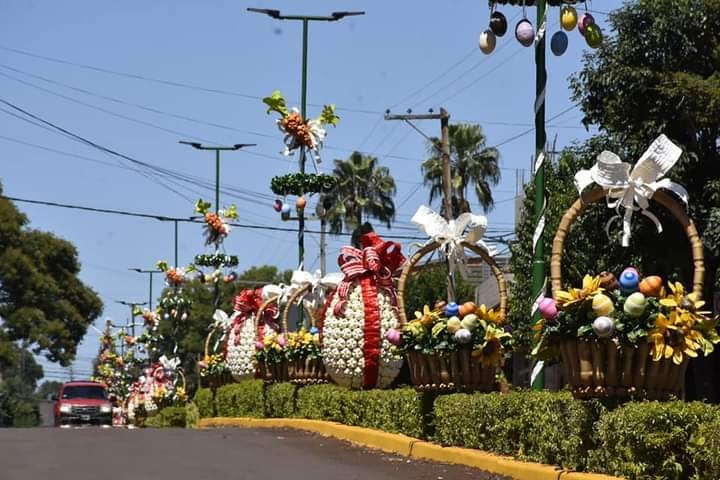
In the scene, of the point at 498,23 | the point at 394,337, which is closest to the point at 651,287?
the point at 498,23

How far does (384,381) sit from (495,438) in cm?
616

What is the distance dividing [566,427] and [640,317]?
50.4 inches

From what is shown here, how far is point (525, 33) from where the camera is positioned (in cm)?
1328

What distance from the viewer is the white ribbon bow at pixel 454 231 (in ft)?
50.2

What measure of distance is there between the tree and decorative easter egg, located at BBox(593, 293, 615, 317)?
55294mm

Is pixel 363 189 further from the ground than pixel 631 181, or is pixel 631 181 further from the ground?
pixel 363 189

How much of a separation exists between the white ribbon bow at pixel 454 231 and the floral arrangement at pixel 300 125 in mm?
10127

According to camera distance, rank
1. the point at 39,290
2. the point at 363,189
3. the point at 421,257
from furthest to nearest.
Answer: the point at 39,290, the point at 363,189, the point at 421,257

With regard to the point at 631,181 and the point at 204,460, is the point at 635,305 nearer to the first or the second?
the point at 631,181

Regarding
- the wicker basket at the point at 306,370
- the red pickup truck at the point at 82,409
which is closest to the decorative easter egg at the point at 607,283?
the wicker basket at the point at 306,370

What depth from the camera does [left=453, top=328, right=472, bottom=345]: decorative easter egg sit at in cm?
1321

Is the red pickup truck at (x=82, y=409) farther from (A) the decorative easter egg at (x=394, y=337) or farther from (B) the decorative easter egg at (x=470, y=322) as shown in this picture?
(B) the decorative easter egg at (x=470, y=322)

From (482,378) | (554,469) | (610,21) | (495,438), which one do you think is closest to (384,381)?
(482,378)

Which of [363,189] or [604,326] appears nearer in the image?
[604,326]
